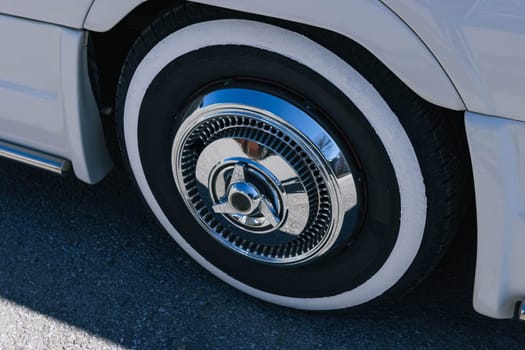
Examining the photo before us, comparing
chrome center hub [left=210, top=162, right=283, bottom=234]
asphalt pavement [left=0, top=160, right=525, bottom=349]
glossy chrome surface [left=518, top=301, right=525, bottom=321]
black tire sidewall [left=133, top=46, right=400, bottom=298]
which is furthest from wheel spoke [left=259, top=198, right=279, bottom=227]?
glossy chrome surface [left=518, top=301, right=525, bottom=321]

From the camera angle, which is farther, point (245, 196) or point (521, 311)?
point (245, 196)

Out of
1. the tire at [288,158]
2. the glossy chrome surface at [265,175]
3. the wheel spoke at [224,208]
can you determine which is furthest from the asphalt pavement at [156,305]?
the wheel spoke at [224,208]

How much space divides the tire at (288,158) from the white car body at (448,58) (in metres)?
0.10

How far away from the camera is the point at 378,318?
1.96 meters

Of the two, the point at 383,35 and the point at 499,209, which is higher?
the point at 383,35

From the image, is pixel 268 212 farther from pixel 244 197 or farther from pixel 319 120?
pixel 319 120

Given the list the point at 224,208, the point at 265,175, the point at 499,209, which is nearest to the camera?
the point at 499,209

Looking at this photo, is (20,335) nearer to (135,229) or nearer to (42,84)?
(135,229)

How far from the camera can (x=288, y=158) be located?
1.63m

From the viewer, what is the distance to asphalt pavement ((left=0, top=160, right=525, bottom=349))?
1906 mm

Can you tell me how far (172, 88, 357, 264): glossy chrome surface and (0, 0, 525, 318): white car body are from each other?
0.26 meters

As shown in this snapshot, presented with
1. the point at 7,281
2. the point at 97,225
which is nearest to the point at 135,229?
the point at 97,225

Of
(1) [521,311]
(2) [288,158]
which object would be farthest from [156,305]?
(1) [521,311]

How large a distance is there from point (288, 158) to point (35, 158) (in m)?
0.80
